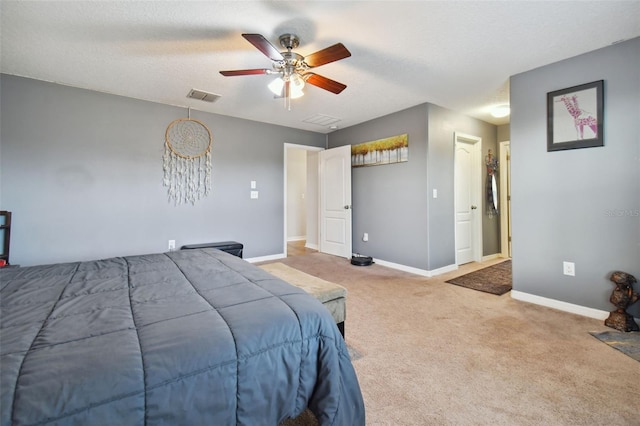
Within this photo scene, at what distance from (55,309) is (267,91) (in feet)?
9.68

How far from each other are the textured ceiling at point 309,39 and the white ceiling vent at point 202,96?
0.35ft

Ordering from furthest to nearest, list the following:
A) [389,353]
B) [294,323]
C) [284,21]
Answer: [284,21], [389,353], [294,323]

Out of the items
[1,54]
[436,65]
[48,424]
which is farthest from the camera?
[436,65]

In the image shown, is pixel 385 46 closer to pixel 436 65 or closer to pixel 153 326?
pixel 436 65

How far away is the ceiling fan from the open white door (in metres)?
2.39

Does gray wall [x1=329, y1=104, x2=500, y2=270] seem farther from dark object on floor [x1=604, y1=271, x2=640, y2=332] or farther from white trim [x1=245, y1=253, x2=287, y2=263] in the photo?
dark object on floor [x1=604, y1=271, x2=640, y2=332]

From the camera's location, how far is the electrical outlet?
2594 millimetres

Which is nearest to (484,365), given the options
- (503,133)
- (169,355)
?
(169,355)

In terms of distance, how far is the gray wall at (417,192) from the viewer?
3.83m

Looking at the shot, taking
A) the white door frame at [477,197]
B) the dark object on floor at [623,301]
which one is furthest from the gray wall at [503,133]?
the dark object on floor at [623,301]

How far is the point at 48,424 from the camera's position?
649 millimetres

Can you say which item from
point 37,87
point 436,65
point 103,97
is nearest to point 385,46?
point 436,65

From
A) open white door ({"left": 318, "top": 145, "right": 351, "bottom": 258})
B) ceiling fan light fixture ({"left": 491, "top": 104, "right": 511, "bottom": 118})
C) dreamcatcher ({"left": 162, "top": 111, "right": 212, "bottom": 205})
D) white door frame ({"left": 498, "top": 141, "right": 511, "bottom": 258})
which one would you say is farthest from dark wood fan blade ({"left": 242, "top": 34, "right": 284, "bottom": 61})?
white door frame ({"left": 498, "top": 141, "right": 511, "bottom": 258})

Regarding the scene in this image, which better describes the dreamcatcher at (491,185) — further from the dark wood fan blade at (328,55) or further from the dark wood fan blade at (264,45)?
the dark wood fan blade at (264,45)
